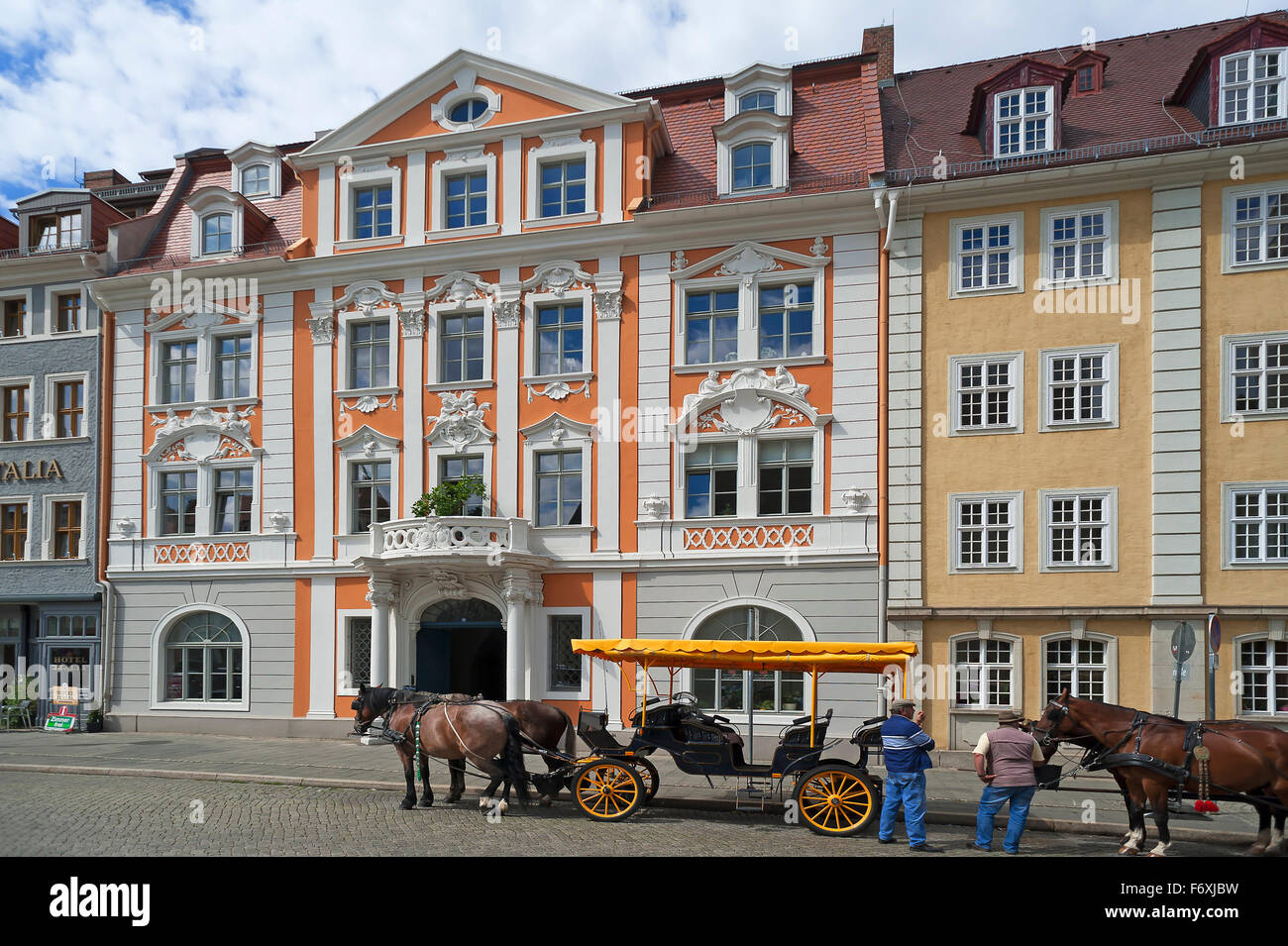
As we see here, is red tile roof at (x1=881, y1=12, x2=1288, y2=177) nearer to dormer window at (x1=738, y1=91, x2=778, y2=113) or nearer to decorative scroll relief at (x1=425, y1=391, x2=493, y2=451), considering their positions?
dormer window at (x1=738, y1=91, x2=778, y2=113)

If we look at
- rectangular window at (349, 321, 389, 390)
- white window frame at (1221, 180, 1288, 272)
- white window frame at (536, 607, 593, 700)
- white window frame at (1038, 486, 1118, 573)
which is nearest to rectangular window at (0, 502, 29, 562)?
rectangular window at (349, 321, 389, 390)

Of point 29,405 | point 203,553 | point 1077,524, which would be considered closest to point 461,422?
point 203,553

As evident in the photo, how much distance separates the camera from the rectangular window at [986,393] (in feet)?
65.0

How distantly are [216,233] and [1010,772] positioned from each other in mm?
22803

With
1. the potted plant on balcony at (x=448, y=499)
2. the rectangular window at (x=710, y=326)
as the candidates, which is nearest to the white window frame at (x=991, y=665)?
the rectangular window at (x=710, y=326)

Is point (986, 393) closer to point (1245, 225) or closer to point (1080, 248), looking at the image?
point (1080, 248)

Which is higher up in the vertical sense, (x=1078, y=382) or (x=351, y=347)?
(x=351, y=347)

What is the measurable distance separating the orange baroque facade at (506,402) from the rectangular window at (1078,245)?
3484mm

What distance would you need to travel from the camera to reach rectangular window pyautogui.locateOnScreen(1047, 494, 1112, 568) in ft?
62.5

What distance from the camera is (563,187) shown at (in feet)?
75.3

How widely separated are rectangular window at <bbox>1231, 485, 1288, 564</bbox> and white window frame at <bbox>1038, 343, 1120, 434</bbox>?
255 centimetres

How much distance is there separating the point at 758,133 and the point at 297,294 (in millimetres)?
11472

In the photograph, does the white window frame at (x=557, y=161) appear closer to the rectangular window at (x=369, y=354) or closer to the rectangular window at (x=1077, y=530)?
the rectangular window at (x=369, y=354)

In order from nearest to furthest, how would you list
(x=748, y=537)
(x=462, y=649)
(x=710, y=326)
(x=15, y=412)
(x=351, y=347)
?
1. (x=748, y=537)
2. (x=710, y=326)
3. (x=351, y=347)
4. (x=462, y=649)
5. (x=15, y=412)
